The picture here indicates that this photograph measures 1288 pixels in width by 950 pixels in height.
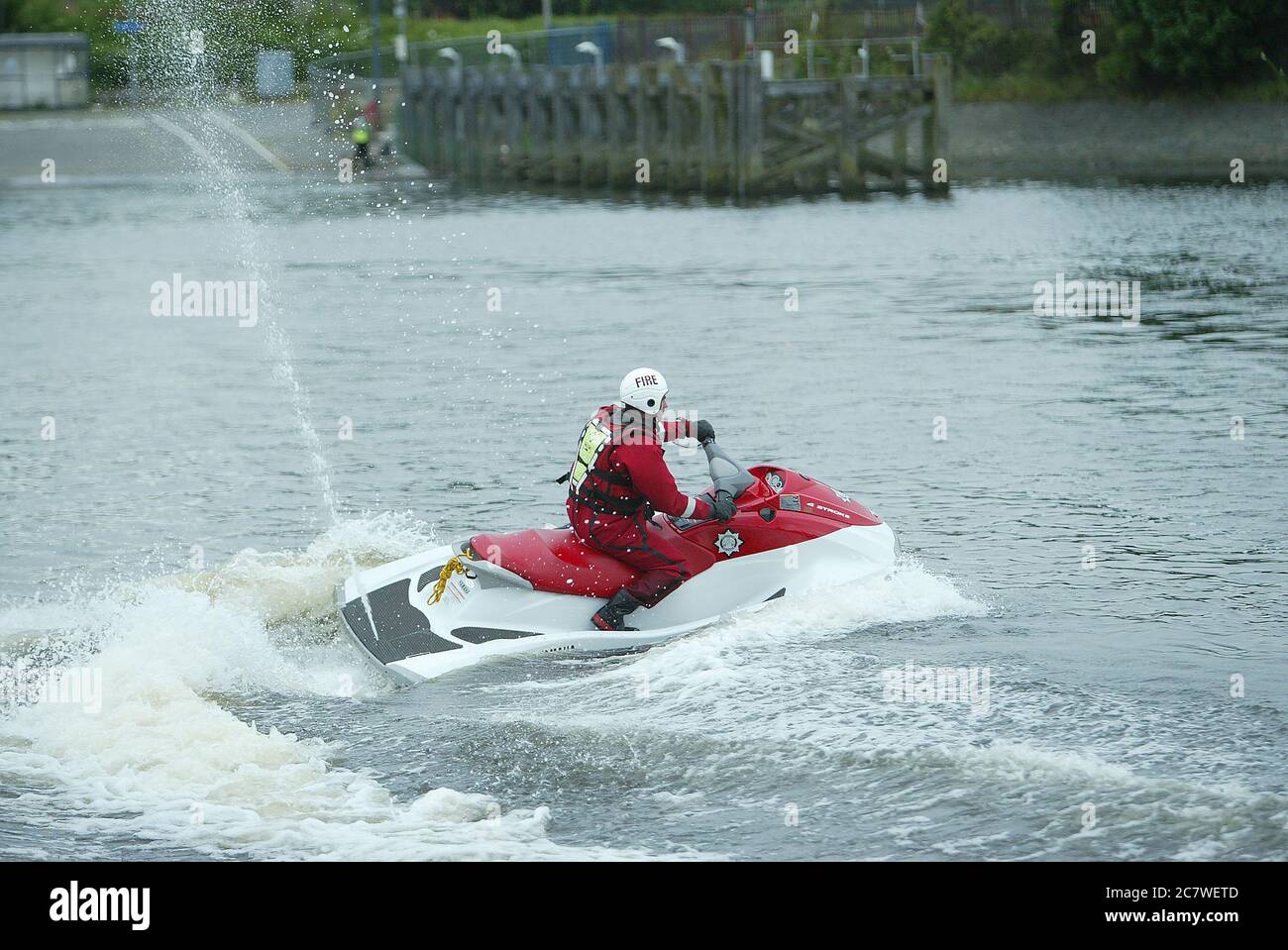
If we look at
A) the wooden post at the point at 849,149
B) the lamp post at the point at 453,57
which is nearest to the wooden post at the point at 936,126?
the wooden post at the point at 849,149

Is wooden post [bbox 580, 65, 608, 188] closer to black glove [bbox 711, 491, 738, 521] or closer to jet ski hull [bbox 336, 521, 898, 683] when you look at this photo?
jet ski hull [bbox 336, 521, 898, 683]

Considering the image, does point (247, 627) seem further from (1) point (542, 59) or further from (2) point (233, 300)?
(1) point (542, 59)

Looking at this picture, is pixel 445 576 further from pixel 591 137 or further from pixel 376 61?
pixel 376 61

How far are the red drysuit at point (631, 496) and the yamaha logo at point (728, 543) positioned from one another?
18cm

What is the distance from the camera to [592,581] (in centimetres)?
1098

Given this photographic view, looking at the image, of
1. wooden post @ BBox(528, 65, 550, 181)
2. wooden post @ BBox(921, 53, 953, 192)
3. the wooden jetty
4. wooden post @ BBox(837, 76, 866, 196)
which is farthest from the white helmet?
wooden post @ BBox(528, 65, 550, 181)

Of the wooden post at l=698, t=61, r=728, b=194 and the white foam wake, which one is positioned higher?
the wooden post at l=698, t=61, r=728, b=194

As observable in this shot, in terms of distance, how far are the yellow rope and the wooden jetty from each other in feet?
102

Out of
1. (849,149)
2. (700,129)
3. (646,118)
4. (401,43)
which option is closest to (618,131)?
(646,118)

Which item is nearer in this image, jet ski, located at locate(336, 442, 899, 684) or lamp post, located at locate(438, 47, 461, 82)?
jet ski, located at locate(336, 442, 899, 684)

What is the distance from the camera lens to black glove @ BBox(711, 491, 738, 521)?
1102 centimetres

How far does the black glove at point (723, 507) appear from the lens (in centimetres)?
1102

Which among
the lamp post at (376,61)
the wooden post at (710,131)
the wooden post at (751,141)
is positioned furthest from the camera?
the lamp post at (376,61)

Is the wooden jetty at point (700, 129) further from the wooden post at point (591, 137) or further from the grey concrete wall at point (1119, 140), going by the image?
the grey concrete wall at point (1119, 140)
